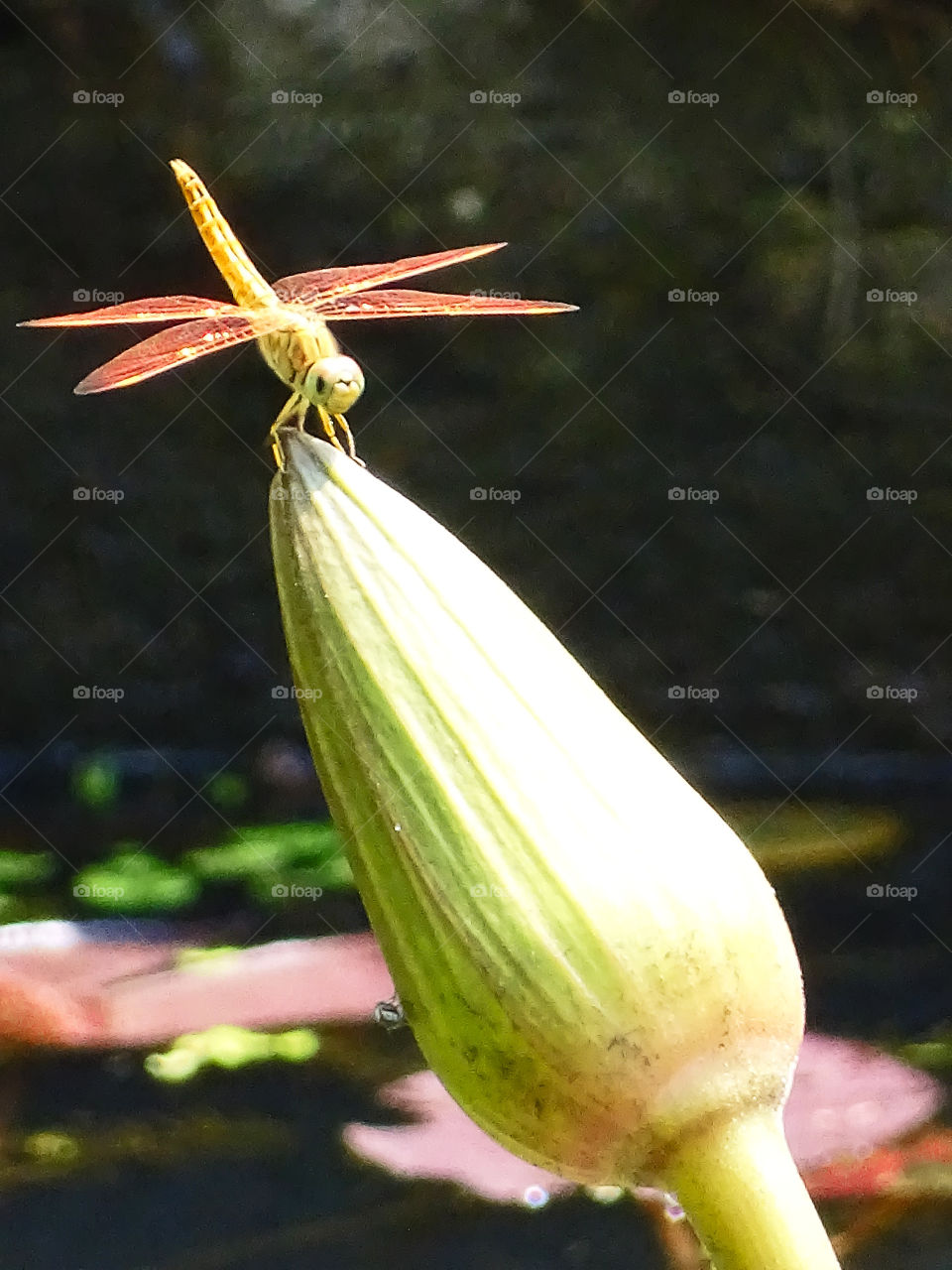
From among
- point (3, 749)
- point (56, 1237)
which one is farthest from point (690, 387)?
point (56, 1237)

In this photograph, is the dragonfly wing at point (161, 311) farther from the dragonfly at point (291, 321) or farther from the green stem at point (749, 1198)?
the green stem at point (749, 1198)

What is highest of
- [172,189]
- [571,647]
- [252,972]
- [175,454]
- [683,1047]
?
[172,189]

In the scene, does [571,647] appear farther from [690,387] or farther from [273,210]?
[273,210]

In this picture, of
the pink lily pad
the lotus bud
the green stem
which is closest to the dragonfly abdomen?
the lotus bud

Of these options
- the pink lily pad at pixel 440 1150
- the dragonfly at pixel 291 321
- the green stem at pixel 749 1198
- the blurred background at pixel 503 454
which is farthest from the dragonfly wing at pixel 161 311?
the pink lily pad at pixel 440 1150

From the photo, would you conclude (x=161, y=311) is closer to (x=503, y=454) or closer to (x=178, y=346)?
(x=178, y=346)

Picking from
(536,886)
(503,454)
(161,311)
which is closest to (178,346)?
(161,311)

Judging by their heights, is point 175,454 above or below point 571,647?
above
